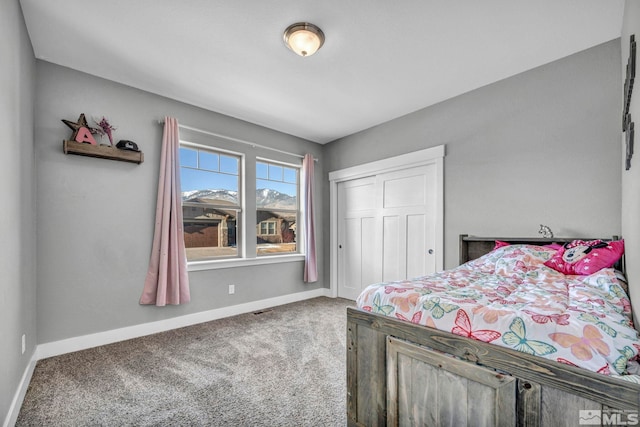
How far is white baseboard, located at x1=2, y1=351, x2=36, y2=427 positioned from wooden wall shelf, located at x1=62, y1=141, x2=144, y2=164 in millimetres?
1751

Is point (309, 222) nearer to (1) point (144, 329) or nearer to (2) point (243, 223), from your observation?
(2) point (243, 223)

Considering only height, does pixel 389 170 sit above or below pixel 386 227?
above

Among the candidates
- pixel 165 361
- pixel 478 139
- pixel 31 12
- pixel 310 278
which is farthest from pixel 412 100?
pixel 165 361

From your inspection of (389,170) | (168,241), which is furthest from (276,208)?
(389,170)

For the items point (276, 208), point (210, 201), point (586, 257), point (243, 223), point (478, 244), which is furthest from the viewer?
point (276, 208)

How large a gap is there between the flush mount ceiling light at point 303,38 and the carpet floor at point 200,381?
247 cm

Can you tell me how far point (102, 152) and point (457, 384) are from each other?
3.29m

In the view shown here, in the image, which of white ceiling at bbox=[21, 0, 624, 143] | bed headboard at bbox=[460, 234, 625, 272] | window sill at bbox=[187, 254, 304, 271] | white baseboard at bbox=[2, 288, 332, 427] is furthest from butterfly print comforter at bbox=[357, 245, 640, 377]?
window sill at bbox=[187, 254, 304, 271]

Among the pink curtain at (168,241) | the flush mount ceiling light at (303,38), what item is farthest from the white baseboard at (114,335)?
the flush mount ceiling light at (303,38)

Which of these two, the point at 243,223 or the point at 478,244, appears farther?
the point at 243,223

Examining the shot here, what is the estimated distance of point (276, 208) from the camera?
4.32 metres

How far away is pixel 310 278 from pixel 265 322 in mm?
1223

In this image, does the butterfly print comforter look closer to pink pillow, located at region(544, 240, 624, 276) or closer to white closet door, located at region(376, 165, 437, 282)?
pink pillow, located at region(544, 240, 624, 276)

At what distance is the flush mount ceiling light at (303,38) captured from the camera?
6.93ft
